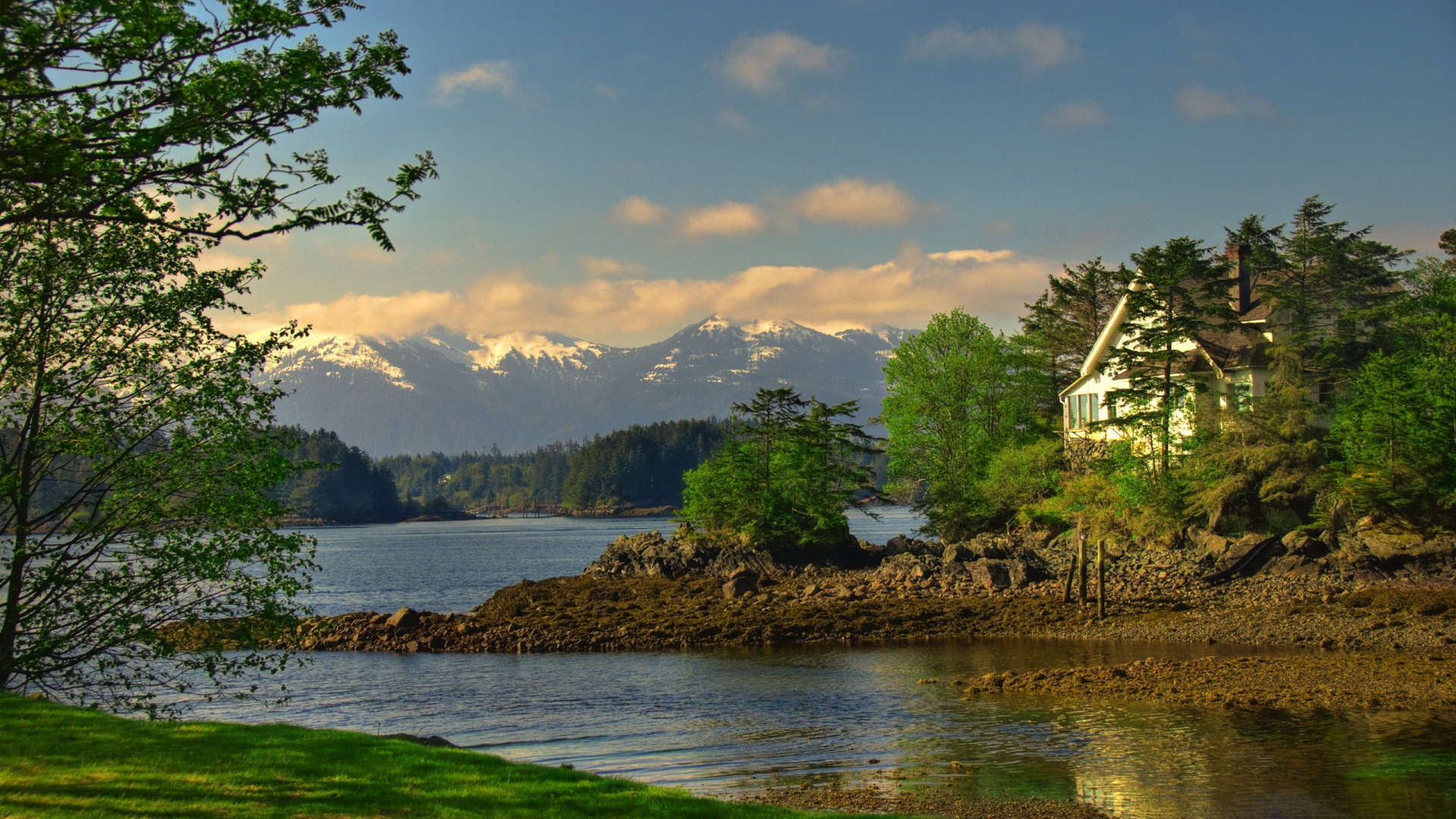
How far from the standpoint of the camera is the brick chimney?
183 feet

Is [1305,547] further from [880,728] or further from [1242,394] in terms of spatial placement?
[880,728]

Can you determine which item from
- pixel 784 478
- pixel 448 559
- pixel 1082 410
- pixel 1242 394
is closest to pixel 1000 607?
pixel 1242 394

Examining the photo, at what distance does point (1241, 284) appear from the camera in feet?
185

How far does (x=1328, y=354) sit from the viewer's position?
48656mm

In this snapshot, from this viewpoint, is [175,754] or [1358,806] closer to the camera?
[175,754]

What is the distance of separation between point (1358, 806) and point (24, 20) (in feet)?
66.3

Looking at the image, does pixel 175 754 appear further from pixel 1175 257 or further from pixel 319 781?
pixel 1175 257

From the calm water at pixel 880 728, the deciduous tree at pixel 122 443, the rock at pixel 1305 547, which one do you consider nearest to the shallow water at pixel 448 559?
the calm water at pixel 880 728

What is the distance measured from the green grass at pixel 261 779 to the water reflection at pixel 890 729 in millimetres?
6389

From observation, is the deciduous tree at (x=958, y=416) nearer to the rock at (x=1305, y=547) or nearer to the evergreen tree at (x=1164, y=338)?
the evergreen tree at (x=1164, y=338)

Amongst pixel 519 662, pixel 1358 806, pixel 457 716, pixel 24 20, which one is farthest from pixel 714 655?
pixel 24 20

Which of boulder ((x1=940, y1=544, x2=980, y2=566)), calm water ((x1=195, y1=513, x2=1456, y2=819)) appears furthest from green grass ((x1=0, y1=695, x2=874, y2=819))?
boulder ((x1=940, y1=544, x2=980, y2=566))

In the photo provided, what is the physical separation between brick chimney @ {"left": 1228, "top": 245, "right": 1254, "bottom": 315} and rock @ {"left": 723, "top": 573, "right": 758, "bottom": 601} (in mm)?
30468

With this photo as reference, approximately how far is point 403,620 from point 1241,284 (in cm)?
4705
